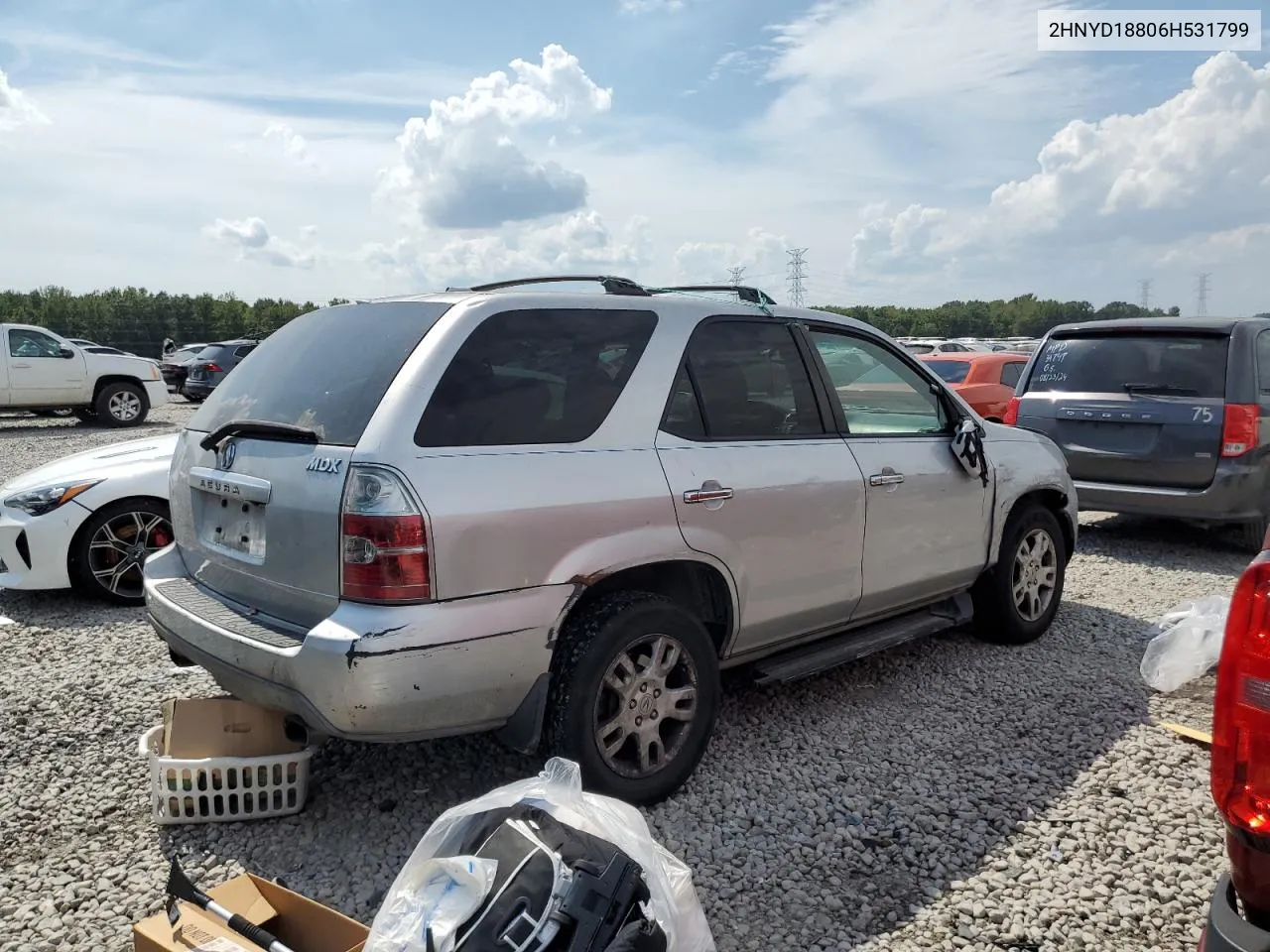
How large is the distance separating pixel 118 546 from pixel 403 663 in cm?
375

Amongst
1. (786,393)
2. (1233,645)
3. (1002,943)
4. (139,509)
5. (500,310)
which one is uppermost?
(500,310)

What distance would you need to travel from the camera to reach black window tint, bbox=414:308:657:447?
9.40 feet

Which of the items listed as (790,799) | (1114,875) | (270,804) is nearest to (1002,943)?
(1114,875)

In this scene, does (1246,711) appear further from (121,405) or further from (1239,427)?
(121,405)

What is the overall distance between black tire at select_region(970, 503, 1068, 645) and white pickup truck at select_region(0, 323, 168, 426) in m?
16.1

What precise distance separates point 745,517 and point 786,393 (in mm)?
663

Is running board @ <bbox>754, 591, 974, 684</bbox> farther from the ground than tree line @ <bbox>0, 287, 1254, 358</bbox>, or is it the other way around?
tree line @ <bbox>0, 287, 1254, 358</bbox>

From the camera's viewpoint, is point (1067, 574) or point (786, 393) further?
point (1067, 574)

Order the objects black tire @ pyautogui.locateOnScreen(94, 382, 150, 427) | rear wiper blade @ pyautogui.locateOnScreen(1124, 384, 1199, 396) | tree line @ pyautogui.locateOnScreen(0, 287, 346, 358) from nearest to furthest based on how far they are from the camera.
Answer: rear wiper blade @ pyautogui.locateOnScreen(1124, 384, 1199, 396)
black tire @ pyautogui.locateOnScreen(94, 382, 150, 427)
tree line @ pyautogui.locateOnScreen(0, 287, 346, 358)

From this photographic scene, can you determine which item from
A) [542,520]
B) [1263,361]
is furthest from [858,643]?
[1263,361]

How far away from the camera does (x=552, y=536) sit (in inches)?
114

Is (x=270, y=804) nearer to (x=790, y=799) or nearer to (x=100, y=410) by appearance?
(x=790, y=799)

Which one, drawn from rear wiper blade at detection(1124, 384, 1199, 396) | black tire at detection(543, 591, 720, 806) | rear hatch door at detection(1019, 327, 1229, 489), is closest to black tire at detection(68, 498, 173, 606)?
black tire at detection(543, 591, 720, 806)

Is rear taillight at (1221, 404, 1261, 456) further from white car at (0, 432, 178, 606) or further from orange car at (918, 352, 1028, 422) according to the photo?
white car at (0, 432, 178, 606)
